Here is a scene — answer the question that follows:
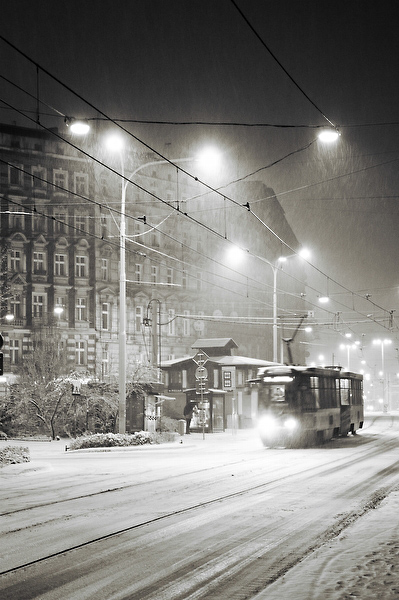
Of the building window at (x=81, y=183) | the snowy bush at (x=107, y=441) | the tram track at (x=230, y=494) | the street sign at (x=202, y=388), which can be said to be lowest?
the tram track at (x=230, y=494)

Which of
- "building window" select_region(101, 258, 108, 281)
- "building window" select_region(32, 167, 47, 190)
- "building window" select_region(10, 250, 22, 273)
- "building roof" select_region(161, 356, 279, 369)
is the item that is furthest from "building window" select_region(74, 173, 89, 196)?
"building roof" select_region(161, 356, 279, 369)

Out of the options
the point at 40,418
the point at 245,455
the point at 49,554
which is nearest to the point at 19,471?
the point at 245,455

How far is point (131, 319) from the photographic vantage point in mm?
88875

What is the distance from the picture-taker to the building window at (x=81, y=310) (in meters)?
84.7

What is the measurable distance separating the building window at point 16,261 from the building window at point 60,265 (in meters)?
3.76

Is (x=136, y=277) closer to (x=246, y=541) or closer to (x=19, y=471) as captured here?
(x=19, y=471)

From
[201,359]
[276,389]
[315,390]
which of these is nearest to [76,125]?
[276,389]

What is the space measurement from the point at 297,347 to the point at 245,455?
9025 centimetres

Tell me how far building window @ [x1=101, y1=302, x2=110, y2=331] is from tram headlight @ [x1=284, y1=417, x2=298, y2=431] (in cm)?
5592

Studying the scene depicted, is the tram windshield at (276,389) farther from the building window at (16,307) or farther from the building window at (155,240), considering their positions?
the building window at (155,240)

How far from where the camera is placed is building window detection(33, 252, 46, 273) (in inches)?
3287

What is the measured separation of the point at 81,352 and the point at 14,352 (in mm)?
7463

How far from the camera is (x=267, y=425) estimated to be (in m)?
33.1

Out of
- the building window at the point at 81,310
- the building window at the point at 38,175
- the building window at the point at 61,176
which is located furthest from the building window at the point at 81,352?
the building window at the point at 38,175
